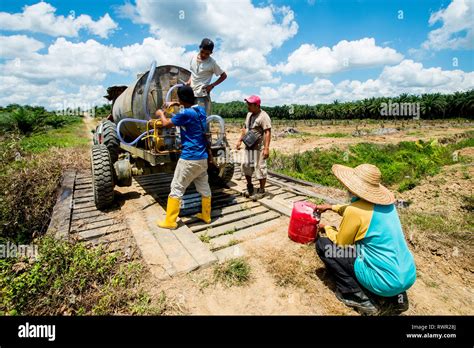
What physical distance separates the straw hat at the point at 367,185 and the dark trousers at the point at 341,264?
1.94ft

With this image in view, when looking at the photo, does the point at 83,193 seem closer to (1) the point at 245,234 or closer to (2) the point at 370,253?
(1) the point at 245,234

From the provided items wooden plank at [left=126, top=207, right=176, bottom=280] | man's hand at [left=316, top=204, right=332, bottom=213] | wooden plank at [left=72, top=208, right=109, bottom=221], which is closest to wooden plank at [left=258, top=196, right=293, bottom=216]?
man's hand at [left=316, top=204, right=332, bottom=213]

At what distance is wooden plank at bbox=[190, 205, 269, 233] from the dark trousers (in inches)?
69.1

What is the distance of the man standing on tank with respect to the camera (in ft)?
14.2

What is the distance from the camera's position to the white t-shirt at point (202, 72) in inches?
174

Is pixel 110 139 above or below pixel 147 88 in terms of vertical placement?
below

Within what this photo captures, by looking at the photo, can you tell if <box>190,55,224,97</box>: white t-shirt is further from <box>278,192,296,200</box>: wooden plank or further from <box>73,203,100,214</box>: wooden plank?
<box>73,203,100,214</box>: wooden plank

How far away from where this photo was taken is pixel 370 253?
232 cm

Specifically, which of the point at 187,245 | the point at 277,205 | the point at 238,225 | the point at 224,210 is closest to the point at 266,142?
the point at 277,205

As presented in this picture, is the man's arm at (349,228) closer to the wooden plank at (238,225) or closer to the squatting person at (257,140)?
the wooden plank at (238,225)

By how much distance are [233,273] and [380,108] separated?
5341 centimetres

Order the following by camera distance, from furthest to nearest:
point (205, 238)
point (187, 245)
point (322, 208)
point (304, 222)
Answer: point (205, 238) → point (304, 222) → point (187, 245) → point (322, 208)

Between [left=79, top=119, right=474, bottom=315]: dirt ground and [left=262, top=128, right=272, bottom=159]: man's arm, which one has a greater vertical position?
[left=262, top=128, right=272, bottom=159]: man's arm
